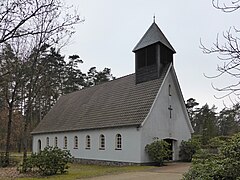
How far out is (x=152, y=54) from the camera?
1049 inches

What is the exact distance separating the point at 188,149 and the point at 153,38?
9565 mm

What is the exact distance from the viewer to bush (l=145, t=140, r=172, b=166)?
22717 mm

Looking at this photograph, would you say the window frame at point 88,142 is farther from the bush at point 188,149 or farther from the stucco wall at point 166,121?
the bush at point 188,149

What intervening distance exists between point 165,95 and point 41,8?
53.2ft

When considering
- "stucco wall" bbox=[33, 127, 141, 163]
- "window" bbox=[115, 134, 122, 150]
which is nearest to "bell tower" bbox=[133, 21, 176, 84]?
"stucco wall" bbox=[33, 127, 141, 163]

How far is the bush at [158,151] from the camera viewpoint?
74.5ft

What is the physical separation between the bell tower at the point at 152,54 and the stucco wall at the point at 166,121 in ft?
4.09

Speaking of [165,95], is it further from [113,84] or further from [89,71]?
[89,71]

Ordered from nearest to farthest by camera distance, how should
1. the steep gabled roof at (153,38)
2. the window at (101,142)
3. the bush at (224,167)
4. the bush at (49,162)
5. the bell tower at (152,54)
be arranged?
the bush at (224,167), the bush at (49,162), the bell tower at (152,54), the steep gabled roof at (153,38), the window at (101,142)

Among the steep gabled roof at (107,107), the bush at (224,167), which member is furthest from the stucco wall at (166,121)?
the bush at (224,167)

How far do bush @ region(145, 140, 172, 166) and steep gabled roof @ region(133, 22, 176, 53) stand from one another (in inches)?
329

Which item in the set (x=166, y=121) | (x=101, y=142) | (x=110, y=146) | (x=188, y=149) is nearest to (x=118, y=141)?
(x=110, y=146)

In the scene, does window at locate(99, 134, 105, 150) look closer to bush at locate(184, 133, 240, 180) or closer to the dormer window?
the dormer window

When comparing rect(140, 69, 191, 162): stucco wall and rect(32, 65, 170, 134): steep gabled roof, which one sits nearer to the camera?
rect(140, 69, 191, 162): stucco wall
